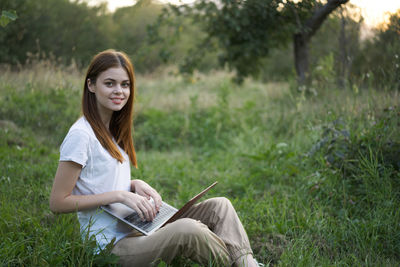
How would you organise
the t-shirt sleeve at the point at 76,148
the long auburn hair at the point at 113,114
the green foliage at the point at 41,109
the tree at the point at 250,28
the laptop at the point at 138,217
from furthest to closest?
1. the tree at the point at 250,28
2. the green foliage at the point at 41,109
3. the long auburn hair at the point at 113,114
4. the laptop at the point at 138,217
5. the t-shirt sleeve at the point at 76,148

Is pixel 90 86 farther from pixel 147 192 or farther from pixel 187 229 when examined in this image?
pixel 187 229

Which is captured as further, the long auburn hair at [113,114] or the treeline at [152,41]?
the treeline at [152,41]

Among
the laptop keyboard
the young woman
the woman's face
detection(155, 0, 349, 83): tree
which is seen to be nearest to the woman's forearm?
the young woman

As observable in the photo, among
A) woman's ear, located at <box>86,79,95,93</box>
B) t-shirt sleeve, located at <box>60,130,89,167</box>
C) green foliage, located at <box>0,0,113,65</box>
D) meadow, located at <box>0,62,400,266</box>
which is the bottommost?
meadow, located at <box>0,62,400,266</box>

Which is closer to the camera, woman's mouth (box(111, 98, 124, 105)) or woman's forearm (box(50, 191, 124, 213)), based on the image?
woman's forearm (box(50, 191, 124, 213))

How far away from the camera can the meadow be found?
7.21 feet

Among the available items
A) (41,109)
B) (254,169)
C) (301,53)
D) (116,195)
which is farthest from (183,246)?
(301,53)

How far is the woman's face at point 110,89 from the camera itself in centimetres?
196

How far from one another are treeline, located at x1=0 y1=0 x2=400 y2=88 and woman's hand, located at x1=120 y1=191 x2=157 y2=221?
8.57ft

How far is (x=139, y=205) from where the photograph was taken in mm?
1763

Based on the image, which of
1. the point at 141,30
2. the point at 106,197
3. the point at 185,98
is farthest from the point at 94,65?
the point at 141,30

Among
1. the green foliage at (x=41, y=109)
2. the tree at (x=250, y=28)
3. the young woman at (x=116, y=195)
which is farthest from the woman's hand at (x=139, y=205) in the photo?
the tree at (x=250, y=28)

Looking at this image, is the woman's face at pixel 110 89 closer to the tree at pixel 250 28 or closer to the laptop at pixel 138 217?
the laptop at pixel 138 217

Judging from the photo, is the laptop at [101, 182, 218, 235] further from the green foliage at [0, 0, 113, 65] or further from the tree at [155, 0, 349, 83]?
the green foliage at [0, 0, 113, 65]
